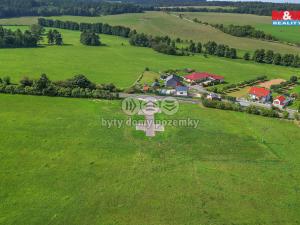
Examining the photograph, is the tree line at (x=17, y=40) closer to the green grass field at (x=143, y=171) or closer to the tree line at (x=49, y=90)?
the tree line at (x=49, y=90)

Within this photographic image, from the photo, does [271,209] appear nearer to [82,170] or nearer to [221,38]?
[82,170]

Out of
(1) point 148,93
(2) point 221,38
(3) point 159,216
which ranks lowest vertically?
(3) point 159,216

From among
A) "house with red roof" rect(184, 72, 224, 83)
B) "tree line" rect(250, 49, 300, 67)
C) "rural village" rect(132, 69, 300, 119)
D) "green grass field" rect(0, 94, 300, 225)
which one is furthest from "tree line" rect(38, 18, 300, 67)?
"green grass field" rect(0, 94, 300, 225)

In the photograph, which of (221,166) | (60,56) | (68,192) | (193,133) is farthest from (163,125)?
(60,56)

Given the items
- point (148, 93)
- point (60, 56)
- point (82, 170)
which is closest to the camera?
point (82, 170)

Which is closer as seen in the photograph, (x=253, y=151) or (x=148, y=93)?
(x=253, y=151)

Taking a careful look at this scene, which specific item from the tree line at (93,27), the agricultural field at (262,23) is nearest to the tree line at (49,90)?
the tree line at (93,27)
